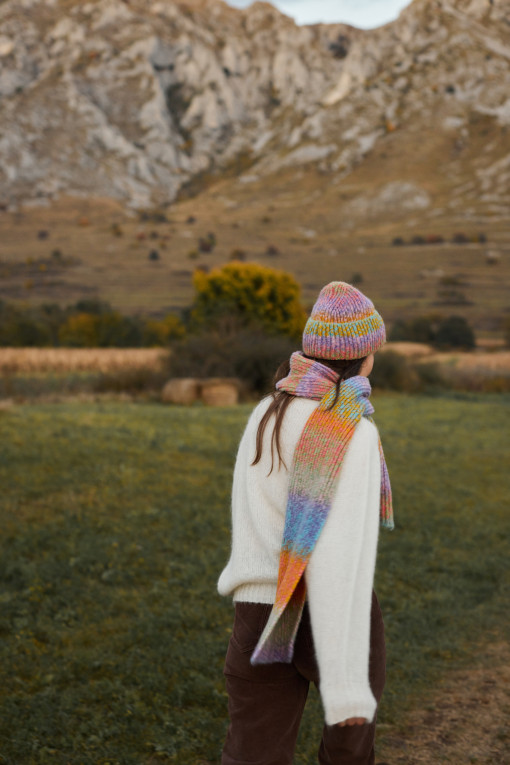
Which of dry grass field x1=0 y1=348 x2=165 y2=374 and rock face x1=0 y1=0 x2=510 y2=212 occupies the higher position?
rock face x1=0 y1=0 x2=510 y2=212

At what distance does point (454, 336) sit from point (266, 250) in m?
49.3

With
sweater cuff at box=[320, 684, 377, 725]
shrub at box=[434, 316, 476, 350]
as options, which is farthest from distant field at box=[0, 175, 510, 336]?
sweater cuff at box=[320, 684, 377, 725]

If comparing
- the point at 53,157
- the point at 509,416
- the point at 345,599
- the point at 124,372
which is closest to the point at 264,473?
the point at 345,599

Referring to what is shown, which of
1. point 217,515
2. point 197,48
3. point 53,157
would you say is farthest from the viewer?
point 197,48

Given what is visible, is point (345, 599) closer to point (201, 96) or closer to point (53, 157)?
point (53, 157)

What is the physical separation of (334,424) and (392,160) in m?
138

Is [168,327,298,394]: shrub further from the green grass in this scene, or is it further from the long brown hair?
the long brown hair

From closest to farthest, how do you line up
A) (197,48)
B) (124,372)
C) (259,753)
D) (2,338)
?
(259,753), (124,372), (2,338), (197,48)

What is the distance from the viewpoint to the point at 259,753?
2406 millimetres

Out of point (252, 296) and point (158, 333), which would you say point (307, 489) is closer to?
point (252, 296)

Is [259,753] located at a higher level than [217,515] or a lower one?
higher

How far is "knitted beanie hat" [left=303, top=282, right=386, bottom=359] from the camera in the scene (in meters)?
2.45

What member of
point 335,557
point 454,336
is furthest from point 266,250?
point 335,557

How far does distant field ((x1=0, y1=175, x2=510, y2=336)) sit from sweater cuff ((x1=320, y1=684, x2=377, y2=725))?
5376 cm
